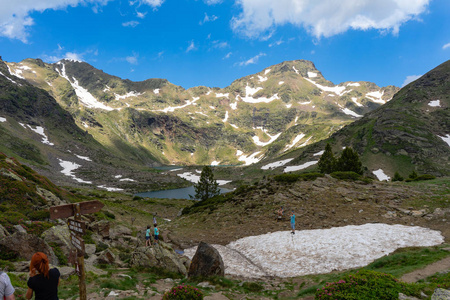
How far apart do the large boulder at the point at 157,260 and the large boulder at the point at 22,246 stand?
5721 mm

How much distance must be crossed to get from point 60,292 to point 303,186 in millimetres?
34081

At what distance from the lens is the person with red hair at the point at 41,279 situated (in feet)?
23.0

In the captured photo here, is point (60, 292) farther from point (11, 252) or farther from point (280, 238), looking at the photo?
point (280, 238)

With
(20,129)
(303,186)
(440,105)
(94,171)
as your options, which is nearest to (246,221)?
(303,186)

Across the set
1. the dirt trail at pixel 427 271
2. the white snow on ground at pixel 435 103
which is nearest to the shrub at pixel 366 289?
the dirt trail at pixel 427 271

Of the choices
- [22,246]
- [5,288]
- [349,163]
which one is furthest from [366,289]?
[349,163]

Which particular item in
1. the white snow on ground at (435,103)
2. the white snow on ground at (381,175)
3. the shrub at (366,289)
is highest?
the white snow on ground at (435,103)

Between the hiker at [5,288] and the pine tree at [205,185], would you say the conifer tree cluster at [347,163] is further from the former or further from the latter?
the hiker at [5,288]

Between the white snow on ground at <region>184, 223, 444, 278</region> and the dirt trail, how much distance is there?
15.4 feet

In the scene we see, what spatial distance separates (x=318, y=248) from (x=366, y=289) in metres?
13.8

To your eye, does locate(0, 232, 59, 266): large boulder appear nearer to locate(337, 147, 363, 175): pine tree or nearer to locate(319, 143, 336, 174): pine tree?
locate(337, 147, 363, 175): pine tree

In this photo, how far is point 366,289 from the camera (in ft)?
30.8

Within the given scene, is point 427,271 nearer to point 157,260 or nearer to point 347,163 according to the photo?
point 157,260

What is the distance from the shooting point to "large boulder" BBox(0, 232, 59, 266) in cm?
1530
